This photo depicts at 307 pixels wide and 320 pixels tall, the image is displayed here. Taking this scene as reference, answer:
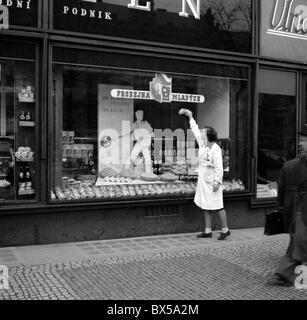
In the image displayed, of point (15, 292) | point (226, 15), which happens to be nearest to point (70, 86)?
point (226, 15)

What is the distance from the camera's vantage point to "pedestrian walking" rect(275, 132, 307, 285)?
18.3 ft

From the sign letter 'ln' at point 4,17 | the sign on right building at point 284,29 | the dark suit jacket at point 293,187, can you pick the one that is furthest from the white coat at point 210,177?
the sign letter 'ln' at point 4,17

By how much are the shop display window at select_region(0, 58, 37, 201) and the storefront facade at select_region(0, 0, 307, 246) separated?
15 millimetres

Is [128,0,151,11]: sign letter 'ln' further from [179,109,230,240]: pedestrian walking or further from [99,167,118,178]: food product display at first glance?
[99,167,118,178]: food product display

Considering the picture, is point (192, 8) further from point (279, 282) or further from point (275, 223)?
point (279, 282)

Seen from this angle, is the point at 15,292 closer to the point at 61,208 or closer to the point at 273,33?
the point at 61,208

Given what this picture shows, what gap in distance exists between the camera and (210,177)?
8.02 meters

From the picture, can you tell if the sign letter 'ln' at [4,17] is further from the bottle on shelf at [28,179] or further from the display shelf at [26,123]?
the bottle on shelf at [28,179]

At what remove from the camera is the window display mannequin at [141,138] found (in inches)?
349

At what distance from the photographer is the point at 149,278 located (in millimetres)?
5879

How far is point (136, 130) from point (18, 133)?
2.23 m

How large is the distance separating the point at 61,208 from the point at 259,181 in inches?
153
